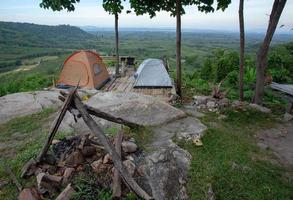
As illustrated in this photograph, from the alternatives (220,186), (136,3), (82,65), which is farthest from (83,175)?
(82,65)

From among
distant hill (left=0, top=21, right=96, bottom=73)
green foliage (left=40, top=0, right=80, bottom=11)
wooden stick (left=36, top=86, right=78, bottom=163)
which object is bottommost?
distant hill (left=0, top=21, right=96, bottom=73)

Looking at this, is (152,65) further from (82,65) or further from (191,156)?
(191,156)

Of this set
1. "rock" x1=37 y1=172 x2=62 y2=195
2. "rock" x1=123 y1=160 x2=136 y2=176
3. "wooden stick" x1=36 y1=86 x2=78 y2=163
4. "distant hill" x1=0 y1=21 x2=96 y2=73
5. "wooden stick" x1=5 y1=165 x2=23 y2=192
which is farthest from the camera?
"distant hill" x1=0 y1=21 x2=96 y2=73

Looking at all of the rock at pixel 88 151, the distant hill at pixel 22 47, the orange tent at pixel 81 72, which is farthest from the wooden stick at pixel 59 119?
the distant hill at pixel 22 47

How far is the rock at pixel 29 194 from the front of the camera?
4.79m

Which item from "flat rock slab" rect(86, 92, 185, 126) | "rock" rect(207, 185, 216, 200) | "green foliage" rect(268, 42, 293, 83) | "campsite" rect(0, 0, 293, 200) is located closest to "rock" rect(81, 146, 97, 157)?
"campsite" rect(0, 0, 293, 200)

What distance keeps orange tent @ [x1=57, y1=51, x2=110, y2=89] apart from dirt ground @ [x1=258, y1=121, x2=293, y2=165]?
9.12 metres

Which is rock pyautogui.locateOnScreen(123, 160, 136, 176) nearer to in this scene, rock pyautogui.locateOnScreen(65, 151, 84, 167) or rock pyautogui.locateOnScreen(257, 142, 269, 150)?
rock pyautogui.locateOnScreen(65, 151, 84, 167)

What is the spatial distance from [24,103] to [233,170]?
867cm

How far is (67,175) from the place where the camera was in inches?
211

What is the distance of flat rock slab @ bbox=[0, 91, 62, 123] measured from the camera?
404 inches

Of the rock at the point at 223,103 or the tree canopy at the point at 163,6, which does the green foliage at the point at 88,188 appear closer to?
the rock at the point at 223,103

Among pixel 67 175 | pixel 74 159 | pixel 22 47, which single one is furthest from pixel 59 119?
pixel 22 47

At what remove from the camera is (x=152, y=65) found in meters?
16.1
